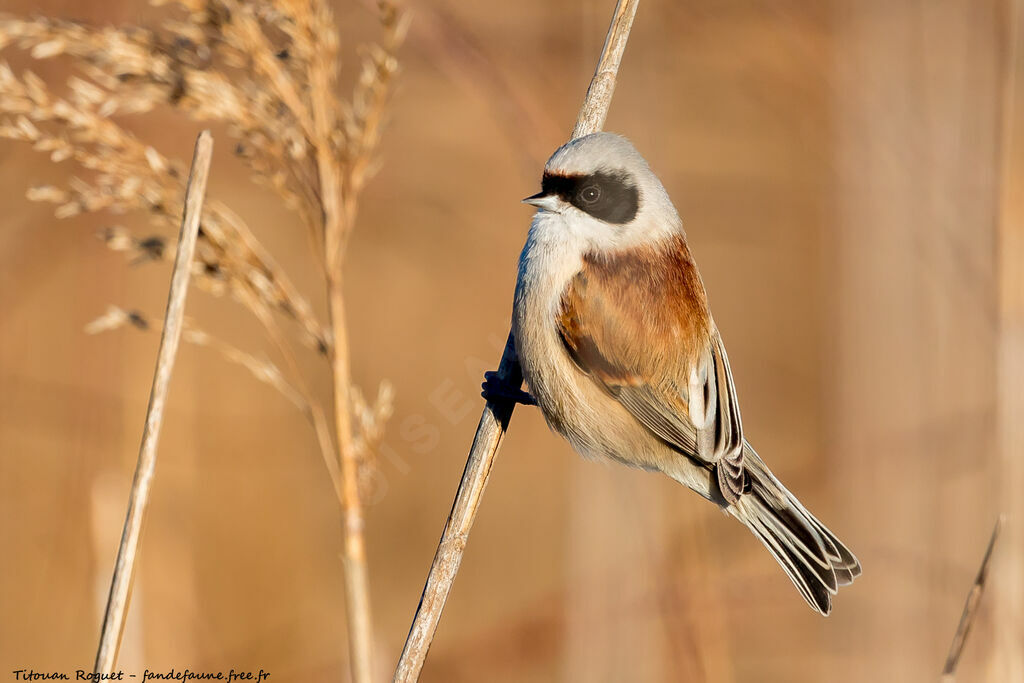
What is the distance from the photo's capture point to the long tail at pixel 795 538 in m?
1.79

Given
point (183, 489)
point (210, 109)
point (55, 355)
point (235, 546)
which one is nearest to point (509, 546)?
point (235, 546)

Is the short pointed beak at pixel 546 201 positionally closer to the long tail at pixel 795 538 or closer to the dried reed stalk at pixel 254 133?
the dried reed stalk at pixel 254 133

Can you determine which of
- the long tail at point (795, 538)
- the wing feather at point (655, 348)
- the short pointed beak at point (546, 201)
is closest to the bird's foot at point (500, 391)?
the wing feather at point (655, 348)

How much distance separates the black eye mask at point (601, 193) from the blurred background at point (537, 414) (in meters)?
0.33

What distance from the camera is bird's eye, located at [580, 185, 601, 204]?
173cm

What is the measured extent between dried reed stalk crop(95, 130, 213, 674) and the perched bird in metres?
0.61

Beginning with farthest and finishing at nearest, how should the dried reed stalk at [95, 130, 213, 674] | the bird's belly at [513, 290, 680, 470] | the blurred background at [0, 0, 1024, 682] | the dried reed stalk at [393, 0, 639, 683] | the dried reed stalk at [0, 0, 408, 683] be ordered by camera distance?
the blurred background at [0, 0, 1024, 682] < the bird's belly at [513, 290, 680, 470] < the dried reed stalk at [0, 0, 408, 683] < the dried reed stalk at [393, 0, 639, 683] < the dried reed stalk at [95, 130, 213, 674]

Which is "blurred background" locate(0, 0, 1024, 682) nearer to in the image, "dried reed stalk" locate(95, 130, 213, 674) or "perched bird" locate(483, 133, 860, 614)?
"perched bird" locate(483, 133, 860, 614)

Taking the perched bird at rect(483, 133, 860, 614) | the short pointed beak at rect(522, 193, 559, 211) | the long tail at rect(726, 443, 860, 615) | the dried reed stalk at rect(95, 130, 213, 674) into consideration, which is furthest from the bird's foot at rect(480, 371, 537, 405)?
the dried reed stalk at rect(95, 130, 213, 674)

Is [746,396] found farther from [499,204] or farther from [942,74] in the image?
[942,74]

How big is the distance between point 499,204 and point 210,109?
2.82 m

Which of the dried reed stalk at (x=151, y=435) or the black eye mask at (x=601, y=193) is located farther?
the black eye mask at (x=601, y=193)

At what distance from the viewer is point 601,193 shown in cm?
176

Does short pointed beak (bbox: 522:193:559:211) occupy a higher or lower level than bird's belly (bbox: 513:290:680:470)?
higher
